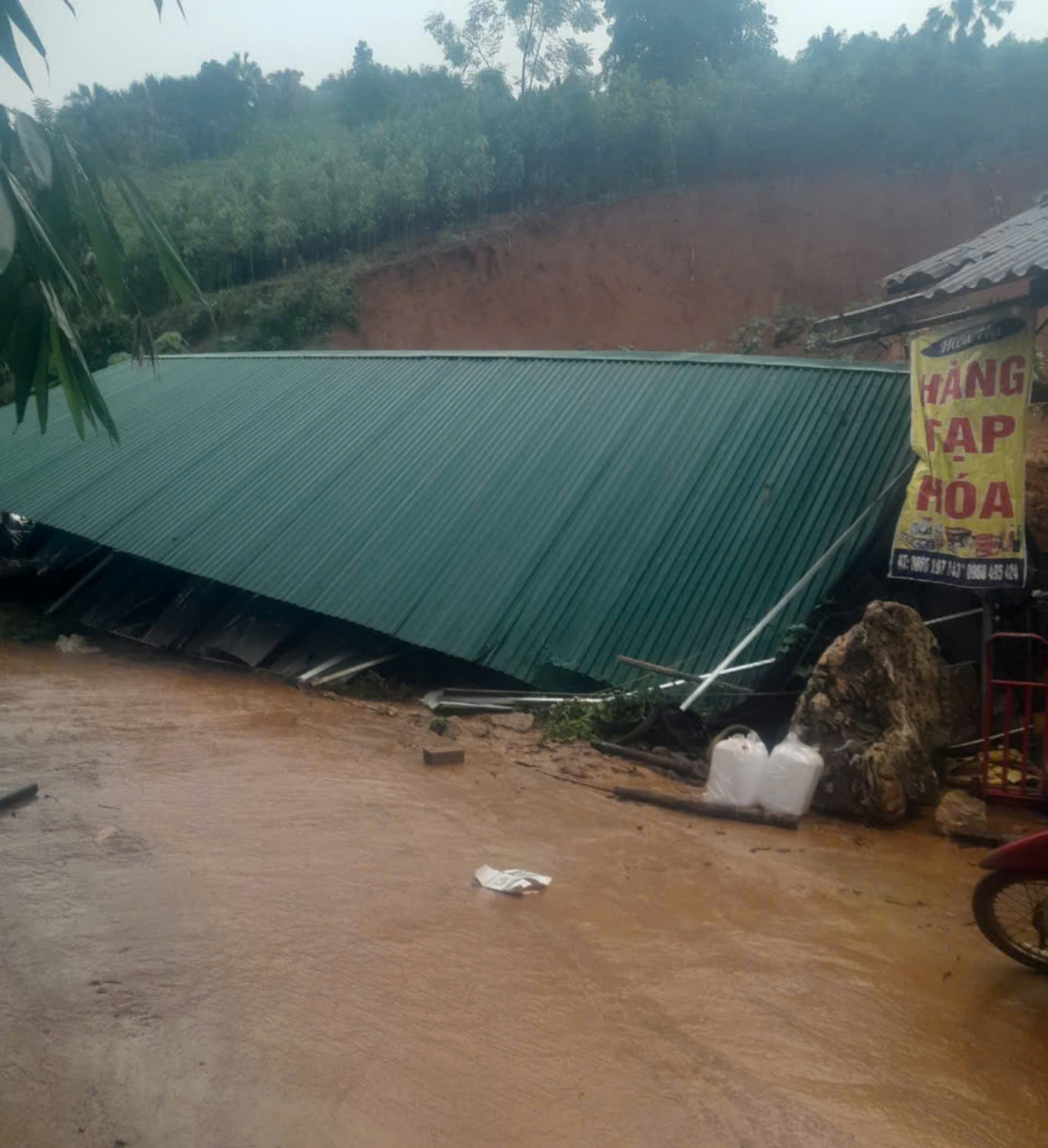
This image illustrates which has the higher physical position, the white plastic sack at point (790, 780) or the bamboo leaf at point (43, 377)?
the bamboo leaf at point (43, 377)

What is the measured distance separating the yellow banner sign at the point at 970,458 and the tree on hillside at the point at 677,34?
42628 mm

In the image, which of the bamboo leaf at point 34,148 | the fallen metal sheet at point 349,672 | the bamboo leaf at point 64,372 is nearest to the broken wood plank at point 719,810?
the bamboo leaf at point 64,372

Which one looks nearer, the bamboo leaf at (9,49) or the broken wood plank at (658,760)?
the bamboo leaf at (9,49)

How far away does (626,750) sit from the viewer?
8.05m

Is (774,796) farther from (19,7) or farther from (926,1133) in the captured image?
(19,7)

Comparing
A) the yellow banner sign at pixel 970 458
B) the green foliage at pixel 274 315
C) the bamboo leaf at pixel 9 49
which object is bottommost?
the yellow banner sign at pixel 970 458

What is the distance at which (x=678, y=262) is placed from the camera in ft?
123

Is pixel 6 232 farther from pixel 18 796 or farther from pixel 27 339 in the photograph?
pixel 18 796

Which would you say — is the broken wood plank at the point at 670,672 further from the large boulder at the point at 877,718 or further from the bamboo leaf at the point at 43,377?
the bamboo leaf at the point at 43,377

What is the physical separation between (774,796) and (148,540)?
967 cm

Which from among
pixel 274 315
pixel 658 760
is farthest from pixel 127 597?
pixel 274 315

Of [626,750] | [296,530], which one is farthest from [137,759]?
[296,530]

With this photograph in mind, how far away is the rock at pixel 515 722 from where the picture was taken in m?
8.81

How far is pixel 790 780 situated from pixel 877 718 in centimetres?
78
